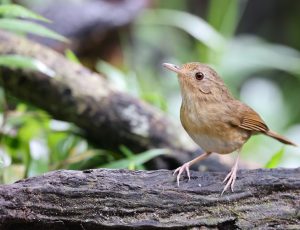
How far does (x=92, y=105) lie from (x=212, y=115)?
1.08 metres

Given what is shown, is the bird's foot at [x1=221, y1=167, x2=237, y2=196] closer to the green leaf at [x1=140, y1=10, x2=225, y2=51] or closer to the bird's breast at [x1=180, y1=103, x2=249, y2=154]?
the bird's breast at [x1=180, y1=103, x2=249, y2=154]

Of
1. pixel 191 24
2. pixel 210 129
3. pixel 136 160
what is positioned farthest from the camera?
pixel 191 24

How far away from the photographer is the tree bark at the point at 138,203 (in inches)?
103

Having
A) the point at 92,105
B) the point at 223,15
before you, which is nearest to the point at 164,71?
the point at 223,15

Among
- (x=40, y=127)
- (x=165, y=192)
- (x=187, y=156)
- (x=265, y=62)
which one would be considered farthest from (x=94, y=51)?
(x=165, y=192)

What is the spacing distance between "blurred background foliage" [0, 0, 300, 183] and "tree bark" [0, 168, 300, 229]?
475 millimetres

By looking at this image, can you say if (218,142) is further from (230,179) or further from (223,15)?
(223,15)

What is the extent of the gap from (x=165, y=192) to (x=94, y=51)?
477 centimetres

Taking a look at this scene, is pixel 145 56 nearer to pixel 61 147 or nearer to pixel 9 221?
pixel 61 147

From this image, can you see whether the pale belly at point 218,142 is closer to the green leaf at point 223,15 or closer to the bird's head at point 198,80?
the bird's head at point 198,80

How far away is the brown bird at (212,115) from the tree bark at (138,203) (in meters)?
0.49

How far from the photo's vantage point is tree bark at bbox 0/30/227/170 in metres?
4.14

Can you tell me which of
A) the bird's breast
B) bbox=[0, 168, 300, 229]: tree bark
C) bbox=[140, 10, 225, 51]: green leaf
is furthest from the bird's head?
bbox=[140, 10, 225, 51]: green leaf

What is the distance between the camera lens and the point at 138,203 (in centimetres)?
270
